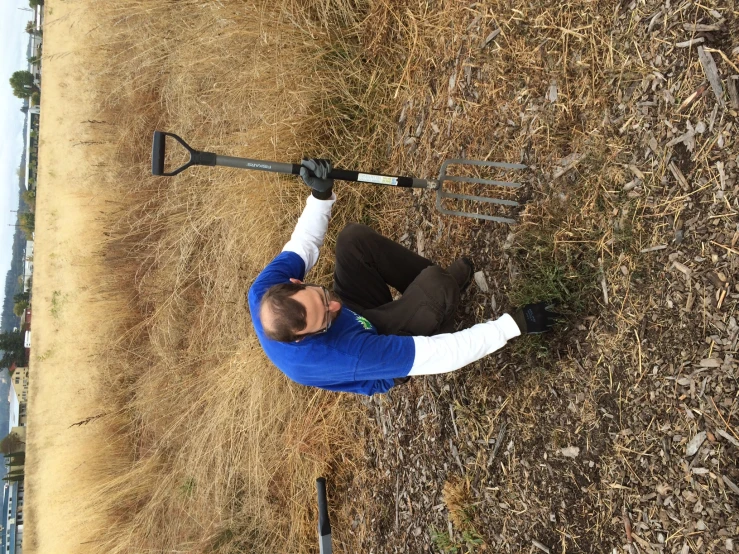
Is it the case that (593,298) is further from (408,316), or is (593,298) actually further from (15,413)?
(15,413)

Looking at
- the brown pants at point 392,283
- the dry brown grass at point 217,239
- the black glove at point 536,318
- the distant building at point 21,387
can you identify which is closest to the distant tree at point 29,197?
the dry brown grass at point 217,239

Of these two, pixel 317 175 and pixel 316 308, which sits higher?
pixel 317 175

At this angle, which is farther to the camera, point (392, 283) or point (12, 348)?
point (12, 348)

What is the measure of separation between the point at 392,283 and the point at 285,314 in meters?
1.07

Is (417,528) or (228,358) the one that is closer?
(417,528)

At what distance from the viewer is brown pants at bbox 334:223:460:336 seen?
2.60 meters

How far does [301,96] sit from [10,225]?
6207 mm

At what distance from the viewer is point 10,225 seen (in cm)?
777

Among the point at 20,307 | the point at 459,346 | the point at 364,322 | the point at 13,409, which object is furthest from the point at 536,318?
the point at 13,409

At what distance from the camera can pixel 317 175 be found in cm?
241

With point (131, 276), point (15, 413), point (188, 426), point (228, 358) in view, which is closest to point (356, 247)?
point (228, 358)

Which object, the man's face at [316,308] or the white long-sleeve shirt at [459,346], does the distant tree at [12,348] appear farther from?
the white long-sleeve shirt at [459,346]

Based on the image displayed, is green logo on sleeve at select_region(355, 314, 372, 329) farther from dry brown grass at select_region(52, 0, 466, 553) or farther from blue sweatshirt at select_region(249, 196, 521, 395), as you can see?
dry brown grass at select_region(52, 0, 466, 553)

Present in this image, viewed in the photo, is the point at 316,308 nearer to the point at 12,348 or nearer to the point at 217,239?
the point at 217,239
